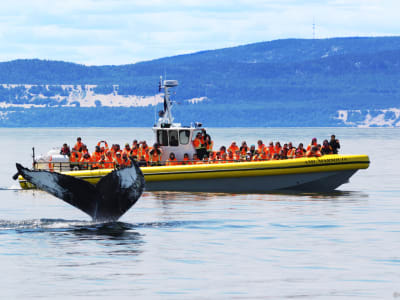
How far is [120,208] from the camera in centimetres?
2089

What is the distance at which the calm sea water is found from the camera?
15688mm

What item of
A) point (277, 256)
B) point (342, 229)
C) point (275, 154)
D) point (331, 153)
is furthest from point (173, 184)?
point (277, 256)

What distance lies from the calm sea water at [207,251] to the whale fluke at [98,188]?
2.67 feet

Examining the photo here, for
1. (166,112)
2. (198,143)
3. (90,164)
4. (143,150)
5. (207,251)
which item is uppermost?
(166,112)

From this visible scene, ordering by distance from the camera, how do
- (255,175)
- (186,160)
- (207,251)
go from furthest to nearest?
(186,160) → (255,175) → (207,251)

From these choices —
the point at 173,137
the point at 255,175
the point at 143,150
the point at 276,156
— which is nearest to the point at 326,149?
the point at 276,156

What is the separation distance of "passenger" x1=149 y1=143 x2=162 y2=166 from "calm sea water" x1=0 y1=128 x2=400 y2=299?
13.4 feet

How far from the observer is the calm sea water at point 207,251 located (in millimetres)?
15688

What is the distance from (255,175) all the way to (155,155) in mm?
3880

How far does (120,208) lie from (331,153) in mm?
14515

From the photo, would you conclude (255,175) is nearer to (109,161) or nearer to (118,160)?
(118,160)

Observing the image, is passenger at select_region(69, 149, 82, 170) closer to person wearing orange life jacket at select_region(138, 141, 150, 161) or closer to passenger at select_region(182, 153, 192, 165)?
person wearing orange life jacket at select_region(138, 141, 150, 161)

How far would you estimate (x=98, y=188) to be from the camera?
20.3 metres

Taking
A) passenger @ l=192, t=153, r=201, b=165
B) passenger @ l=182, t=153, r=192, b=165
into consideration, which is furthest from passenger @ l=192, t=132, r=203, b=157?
passenger @ l=182, t=153, r=192, b=165
